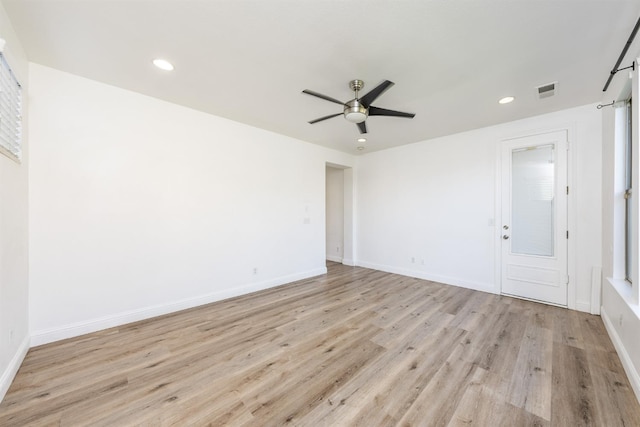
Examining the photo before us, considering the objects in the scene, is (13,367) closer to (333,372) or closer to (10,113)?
(10,113)

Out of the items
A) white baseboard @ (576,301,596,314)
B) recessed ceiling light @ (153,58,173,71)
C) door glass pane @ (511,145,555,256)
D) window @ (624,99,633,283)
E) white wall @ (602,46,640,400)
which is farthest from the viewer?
Result: door glass pane @ (511,145,555,256)

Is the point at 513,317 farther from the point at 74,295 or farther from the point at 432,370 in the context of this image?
the point at 74,295

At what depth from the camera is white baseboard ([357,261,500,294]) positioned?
13.1ft

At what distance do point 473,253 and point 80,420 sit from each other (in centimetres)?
489

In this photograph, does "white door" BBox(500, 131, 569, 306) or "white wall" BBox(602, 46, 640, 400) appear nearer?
"white wall" BBox(602, 46, 640, 400)

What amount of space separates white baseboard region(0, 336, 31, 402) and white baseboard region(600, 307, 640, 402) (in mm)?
4404

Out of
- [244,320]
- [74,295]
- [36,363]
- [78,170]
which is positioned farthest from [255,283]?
[78,170]

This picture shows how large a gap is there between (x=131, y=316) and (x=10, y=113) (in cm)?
221

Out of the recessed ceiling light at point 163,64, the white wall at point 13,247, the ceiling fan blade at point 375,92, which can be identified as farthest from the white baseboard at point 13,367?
the ceiling fan blade at point 375,92

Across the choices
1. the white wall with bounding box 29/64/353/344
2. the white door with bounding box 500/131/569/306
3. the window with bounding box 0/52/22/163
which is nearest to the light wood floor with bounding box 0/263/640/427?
the white wall with bounding box 29/64/353/344

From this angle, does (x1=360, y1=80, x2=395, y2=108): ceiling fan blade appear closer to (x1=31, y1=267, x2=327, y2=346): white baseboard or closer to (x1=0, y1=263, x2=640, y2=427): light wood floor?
(x1=0, y1=263, x2=640, y2=427): light wood floor

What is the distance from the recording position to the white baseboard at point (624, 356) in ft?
5.83

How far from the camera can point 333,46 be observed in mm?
2041

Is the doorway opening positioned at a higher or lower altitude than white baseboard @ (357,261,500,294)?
higher
